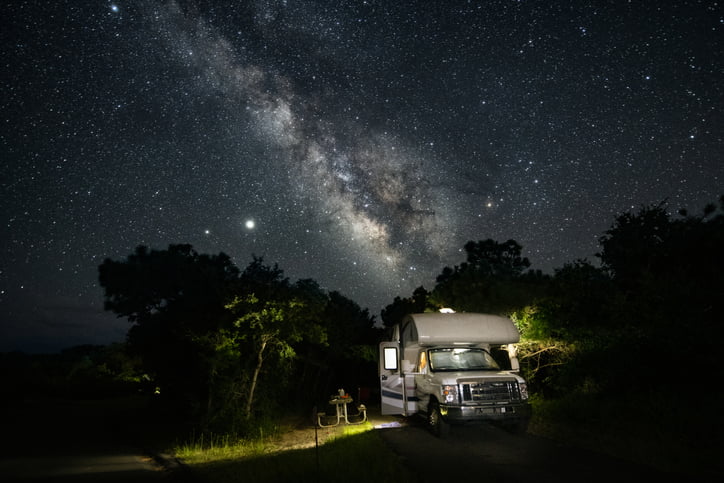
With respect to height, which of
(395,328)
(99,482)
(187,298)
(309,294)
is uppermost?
(187,298)

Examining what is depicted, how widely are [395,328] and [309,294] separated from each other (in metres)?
3.35

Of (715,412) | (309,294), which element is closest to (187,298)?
(309,294)

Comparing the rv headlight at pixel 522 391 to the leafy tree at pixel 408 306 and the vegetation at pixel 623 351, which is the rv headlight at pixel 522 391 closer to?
the vegetation at pixel 623 351

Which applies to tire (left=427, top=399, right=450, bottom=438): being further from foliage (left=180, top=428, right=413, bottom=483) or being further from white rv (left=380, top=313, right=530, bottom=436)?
foliage (left=180, top=428, right=413, bottom=483)

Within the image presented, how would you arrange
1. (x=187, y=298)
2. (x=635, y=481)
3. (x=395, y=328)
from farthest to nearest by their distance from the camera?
(x=187, y=298) < (x=395, y=328) < (x=635, y=481)

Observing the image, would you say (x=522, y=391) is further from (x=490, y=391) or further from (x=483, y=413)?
(x=483, y=413)

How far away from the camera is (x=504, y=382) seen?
11172 millimetres

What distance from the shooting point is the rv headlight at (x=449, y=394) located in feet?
36.3

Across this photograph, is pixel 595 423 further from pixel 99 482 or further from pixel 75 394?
pixel 75 394

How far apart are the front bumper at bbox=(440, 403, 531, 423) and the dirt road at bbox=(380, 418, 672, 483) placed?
0.50m

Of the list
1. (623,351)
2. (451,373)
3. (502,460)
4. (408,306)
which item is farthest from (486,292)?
(408,306)

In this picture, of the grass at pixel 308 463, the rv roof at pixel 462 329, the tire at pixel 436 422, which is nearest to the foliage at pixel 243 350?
the grass at pixel 308 463

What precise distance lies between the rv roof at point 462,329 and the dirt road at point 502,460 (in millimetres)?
2268

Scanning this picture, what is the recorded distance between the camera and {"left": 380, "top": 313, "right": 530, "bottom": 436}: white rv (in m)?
11.0
